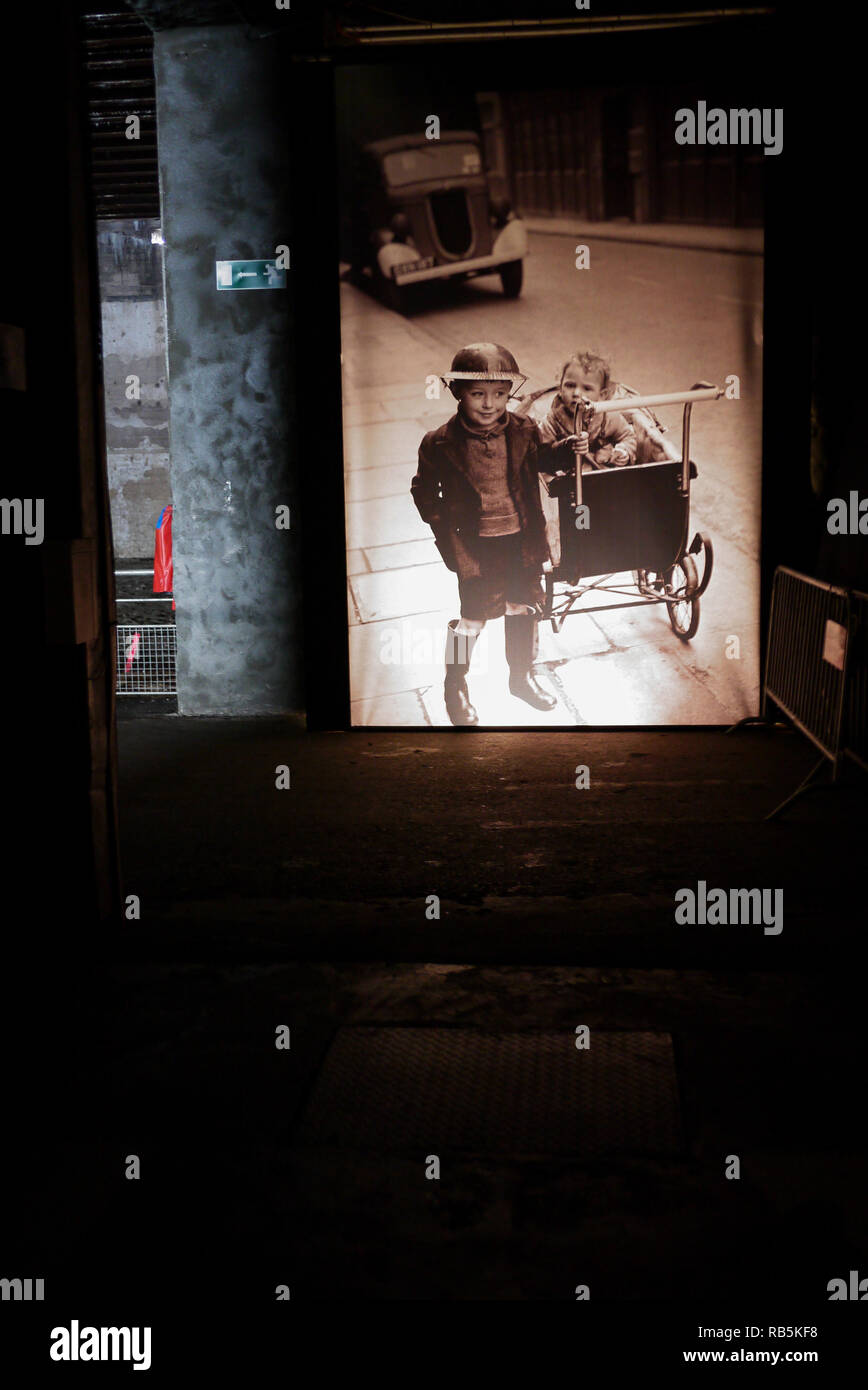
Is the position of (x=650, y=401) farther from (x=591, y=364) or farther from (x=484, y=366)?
(x=484, y=366)

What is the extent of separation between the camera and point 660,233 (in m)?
8.75

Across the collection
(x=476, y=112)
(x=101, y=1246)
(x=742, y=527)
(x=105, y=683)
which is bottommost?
(x=101, y=1246)

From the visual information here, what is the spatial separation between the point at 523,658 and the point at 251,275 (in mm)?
3539

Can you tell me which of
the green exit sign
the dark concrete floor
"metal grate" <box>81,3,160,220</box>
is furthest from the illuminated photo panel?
"metal grate" <box>81,3,160,220</box>

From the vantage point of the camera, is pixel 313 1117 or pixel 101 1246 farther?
pixel 313 1117

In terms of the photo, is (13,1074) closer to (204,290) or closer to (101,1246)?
(101,1246)

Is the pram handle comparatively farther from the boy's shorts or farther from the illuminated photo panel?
the boy's shorts

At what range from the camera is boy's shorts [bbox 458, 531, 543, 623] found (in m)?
9.08

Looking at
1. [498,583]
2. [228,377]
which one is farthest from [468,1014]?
[228,377]

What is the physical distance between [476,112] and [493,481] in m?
2.53

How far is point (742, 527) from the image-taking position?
8.96 metres

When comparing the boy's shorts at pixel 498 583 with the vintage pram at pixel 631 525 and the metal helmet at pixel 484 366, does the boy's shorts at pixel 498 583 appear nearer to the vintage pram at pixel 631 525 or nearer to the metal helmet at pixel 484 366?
the vintage pram at pixel 631 525

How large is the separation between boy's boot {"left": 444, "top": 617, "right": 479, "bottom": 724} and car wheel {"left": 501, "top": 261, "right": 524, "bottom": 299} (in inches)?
91.6

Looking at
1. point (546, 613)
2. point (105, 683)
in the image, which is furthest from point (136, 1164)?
point (546, 613)
